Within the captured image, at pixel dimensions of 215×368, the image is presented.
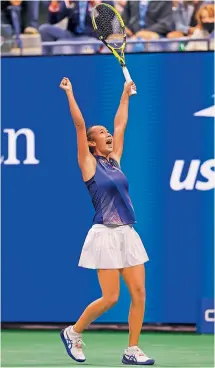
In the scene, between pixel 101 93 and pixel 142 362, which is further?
pixel 101 93

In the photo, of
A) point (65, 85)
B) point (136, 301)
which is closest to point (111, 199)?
point (136, 301)

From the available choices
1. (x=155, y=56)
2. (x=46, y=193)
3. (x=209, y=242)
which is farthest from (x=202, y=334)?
(x=155, y=56)

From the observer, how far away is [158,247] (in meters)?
11.1

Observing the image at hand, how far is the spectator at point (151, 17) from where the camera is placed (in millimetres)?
11469

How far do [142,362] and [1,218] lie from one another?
3600 millimetres

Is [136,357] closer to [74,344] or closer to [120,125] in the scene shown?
[74,344]

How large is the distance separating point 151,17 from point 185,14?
0.42 m

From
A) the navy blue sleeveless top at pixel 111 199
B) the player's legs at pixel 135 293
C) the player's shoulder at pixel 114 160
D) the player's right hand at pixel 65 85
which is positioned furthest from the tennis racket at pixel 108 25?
the player's legs at pixel 135 293

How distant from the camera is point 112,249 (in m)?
8.29

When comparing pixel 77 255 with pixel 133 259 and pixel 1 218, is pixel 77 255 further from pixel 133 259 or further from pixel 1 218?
pixel 133 259

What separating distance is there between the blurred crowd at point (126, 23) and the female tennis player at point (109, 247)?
301 centimetres

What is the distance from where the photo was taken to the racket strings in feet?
30.3

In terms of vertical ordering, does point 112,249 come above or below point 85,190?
Result: below

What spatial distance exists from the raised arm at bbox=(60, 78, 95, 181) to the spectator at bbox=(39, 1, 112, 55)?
3.39 meters
